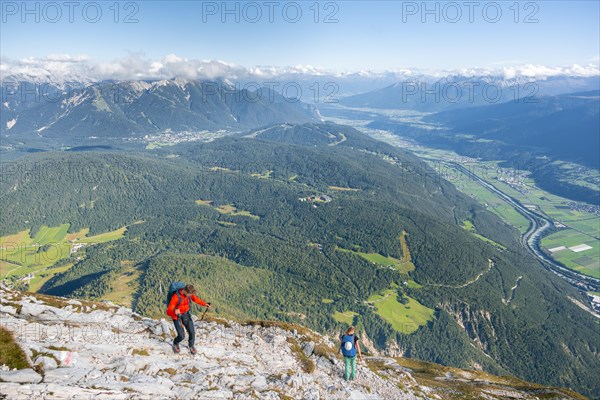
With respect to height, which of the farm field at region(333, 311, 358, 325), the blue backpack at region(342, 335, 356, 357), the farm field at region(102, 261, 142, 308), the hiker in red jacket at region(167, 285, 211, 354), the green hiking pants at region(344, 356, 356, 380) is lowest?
the farm field at region(333, 311, 358, 325)

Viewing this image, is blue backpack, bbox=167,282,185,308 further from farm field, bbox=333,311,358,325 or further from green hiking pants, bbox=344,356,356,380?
farm field, bbox=333,311,358,325

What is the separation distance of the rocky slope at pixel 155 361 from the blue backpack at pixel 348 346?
10.7 ft

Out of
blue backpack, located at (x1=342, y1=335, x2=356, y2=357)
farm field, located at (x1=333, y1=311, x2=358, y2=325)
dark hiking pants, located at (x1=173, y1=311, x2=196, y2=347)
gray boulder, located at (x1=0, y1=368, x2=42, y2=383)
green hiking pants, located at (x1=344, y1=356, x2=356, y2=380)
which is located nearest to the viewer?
gray boulder, located at (x1=0, y1=368, x2=42, y2=383)

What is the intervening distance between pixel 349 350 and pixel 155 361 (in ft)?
54.5

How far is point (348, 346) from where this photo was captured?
106 feet

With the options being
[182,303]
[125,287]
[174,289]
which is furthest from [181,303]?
[125,287]

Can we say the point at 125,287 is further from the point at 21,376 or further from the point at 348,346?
the point at 348,346

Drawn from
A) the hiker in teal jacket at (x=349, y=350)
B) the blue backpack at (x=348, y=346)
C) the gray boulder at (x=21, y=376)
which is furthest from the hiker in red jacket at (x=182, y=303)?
the hiker in teal jacket at (x=349, y=350)

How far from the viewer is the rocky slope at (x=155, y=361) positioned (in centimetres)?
2481

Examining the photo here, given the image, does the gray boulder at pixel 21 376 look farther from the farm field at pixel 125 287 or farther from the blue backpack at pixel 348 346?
the farm field at pixel 125 287

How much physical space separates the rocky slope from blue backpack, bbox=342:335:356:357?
10.7ft

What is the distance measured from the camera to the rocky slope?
2481cm

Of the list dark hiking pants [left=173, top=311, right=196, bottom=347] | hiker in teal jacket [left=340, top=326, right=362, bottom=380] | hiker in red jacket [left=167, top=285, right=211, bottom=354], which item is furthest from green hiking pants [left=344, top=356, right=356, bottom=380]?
hiker in red jacket [left=167, top=285, right=211, bottom=354]

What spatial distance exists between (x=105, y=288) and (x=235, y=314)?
63138mm
